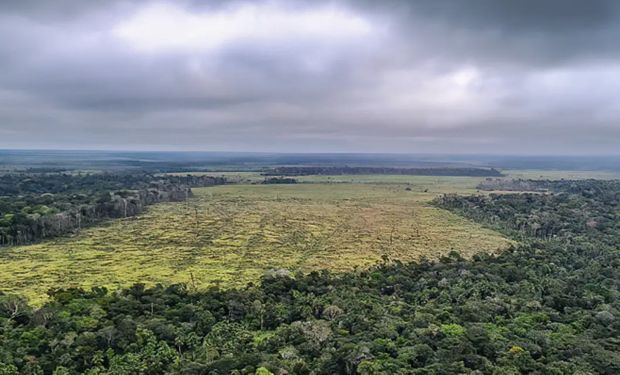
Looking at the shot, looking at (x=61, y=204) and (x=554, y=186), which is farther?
(x=554, y=186)

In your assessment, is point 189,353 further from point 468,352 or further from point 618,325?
point 618,325

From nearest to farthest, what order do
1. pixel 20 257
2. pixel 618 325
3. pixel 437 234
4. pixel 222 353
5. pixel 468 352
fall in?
pixel 468 352, pixel 222 353, pixel 618 325, pixel 20 257, pixel 437 234

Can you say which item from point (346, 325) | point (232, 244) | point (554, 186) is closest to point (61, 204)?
point (232, 244)

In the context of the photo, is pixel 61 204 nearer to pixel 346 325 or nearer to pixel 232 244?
pixel 232 244

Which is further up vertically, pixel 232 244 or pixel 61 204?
pixel 61 204

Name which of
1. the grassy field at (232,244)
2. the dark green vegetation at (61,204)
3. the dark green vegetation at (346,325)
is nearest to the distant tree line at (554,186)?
the grassy field at (232,244)

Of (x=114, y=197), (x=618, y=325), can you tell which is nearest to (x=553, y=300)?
(x=618, y=325)

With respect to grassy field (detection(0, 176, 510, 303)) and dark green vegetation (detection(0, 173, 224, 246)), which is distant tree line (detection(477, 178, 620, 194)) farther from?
dark green vegetation (detection(0, 173, 224, 246))
